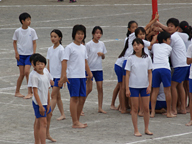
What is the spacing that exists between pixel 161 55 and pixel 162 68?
30cm

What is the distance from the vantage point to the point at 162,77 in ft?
30.1

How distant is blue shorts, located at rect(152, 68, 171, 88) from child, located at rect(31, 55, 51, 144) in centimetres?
291

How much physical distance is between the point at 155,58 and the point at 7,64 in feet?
22.7

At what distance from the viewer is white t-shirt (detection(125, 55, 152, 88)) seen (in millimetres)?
8039

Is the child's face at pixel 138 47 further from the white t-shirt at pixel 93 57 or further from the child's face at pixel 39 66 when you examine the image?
the child's face at pixel 39 66

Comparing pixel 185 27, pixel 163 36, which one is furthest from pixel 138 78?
pixel 185 27

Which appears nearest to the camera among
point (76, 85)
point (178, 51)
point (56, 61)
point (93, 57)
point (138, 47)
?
point (138, 47)

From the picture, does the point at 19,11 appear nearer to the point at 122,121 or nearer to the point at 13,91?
the point at 13,91

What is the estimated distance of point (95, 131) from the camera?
8281mm

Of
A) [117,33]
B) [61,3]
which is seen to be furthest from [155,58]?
[61,3]

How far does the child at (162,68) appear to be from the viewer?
9.16 meters

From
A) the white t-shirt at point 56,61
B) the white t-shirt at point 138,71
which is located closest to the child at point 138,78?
the white t-shirt at point 138,71

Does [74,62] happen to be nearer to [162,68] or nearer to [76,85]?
[76,85]

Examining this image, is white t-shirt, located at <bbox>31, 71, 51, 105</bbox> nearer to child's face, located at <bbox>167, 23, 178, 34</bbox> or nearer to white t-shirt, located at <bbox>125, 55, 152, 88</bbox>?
white t-shirt, located at <bbox>125, 55, 152, 88</bbox>
